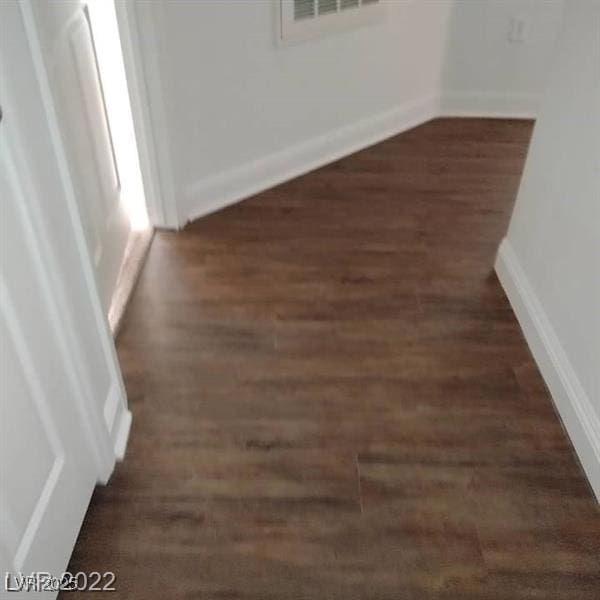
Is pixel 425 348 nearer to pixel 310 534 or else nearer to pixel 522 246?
pixel 522 246

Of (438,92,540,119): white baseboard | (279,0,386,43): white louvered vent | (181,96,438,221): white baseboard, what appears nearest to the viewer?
(279,0,386,43): white louvered vent

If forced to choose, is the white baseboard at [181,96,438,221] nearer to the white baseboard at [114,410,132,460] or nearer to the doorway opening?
the doorway opening

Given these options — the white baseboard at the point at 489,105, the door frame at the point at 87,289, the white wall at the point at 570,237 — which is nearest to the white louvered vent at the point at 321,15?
the white baseboard at the point at 489,105

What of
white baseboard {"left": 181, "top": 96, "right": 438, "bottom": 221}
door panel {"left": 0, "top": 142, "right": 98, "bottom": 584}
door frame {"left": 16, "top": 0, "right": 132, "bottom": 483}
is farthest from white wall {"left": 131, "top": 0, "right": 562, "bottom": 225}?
door panel {"left": 0, "top": 142, "right": 98, "bottom": 584}

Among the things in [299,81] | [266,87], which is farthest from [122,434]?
[299,81]

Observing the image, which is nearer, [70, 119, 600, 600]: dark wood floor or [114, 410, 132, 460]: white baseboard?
[70, 119, 600, 600]: dark wood floor

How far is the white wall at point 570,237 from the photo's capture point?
5.55 ft

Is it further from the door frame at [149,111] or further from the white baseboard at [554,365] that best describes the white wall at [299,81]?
the white baseboard at [554,365]

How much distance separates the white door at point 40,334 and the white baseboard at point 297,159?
3.82 feet

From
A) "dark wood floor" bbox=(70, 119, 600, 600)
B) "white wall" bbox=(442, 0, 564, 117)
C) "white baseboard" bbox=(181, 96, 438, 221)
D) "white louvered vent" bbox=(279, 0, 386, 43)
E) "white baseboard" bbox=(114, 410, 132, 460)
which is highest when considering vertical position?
"white louvered vent" bbox=(279, 0, 386, 43)

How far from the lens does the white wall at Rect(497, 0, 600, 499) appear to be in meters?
1.69

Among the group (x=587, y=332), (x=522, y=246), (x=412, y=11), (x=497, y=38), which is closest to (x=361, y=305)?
(x=522, y=246)

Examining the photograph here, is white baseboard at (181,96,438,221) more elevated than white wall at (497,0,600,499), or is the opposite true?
white wall at (497,0,600,499)

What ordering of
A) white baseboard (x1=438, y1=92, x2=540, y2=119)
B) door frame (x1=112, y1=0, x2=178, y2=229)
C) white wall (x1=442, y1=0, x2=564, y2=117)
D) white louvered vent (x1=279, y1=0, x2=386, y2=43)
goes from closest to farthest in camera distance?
door frame (x1=112, y1=0, x2=178, y2=229) < white louvered vent (x1=279, y1=0, x2=386, y2=43) < white wall (x1=442, y1=0, x2=564, y2=117) < white baseboard (x1=438, y1=92, x2=540, y2=119)
